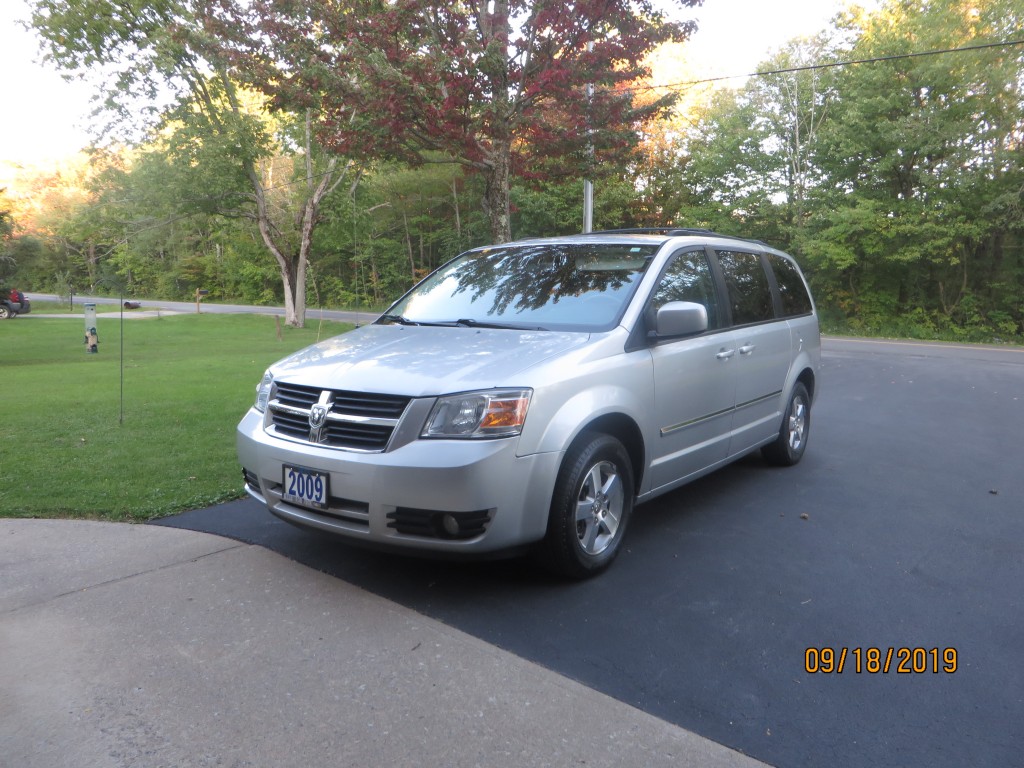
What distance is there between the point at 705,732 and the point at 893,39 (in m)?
25.9

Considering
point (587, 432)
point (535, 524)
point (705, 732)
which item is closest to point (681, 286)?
point (587, 432)

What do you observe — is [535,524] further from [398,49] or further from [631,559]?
[398,49]

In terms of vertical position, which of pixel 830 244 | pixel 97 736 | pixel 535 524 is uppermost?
pixel 830 244

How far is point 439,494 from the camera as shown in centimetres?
327

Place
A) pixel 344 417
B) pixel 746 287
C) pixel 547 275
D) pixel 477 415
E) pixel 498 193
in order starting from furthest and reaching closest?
pixel 498 193 → pixel 746 287 → pixel 547 275 → pixel 344 417 → pixel 477 415

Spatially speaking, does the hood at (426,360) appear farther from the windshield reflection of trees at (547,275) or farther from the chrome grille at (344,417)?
the windshield reflection of trees at (547,275)

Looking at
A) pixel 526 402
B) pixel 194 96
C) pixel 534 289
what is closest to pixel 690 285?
pixel 534 289

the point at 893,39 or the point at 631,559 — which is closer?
the point at 631,559

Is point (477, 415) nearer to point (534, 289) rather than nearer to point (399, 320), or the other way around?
point (534, 289)

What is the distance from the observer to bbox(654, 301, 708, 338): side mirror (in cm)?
411

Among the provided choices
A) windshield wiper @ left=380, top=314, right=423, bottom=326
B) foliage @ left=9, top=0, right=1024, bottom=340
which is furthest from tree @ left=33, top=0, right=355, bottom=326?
windshield wiper @ left=380, top=314, right=423, bottom=326

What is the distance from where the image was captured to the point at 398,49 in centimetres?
1027

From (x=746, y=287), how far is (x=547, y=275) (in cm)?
167

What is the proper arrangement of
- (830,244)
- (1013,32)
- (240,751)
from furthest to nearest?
(830,244), (1013,32), (240,751)
